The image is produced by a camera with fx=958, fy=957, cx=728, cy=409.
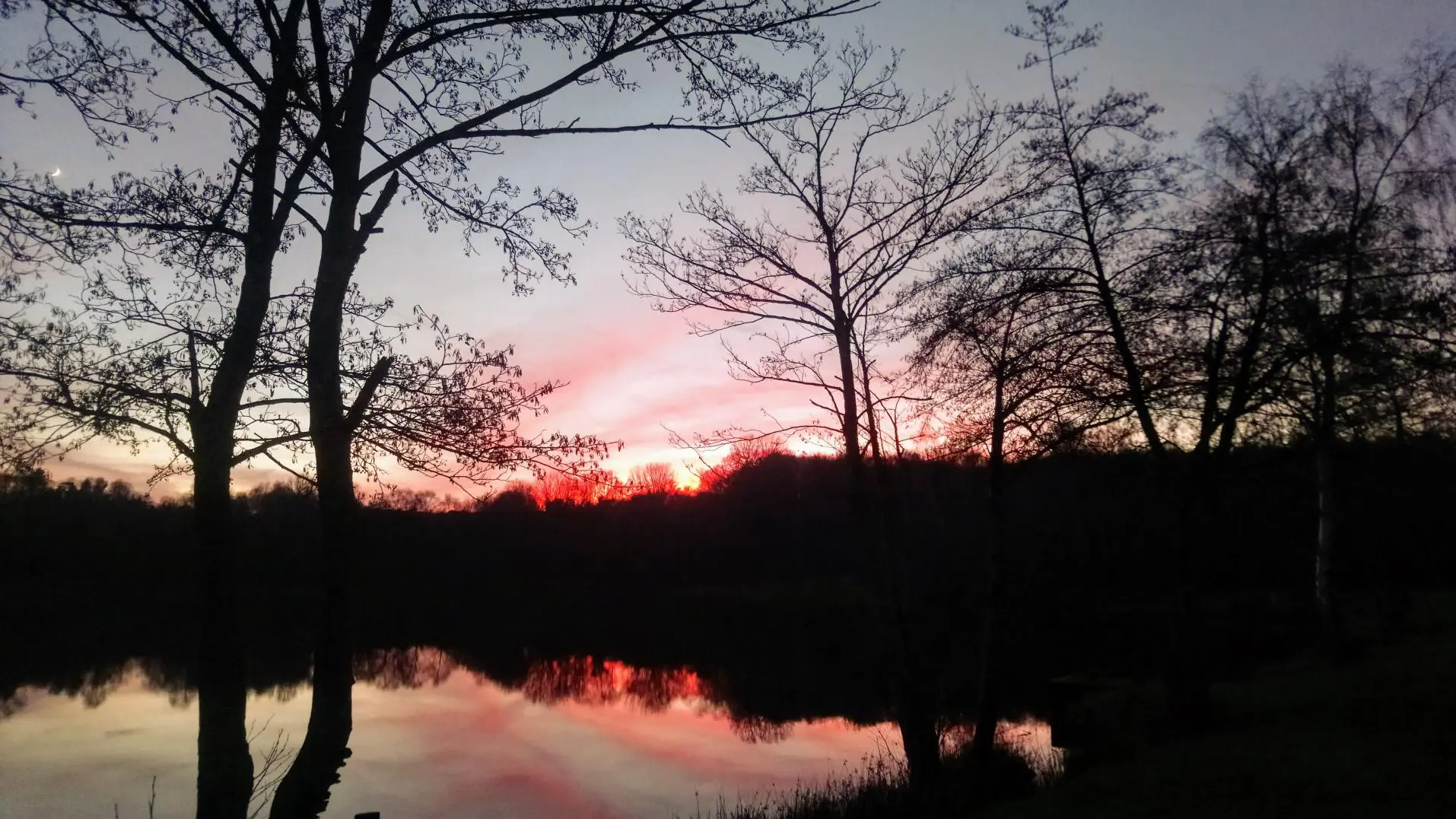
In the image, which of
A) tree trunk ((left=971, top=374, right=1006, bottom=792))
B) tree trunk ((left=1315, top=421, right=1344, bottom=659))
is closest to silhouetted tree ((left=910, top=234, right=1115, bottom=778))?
tree trunk ((left=971, top=374, right=1006, bottom=792))

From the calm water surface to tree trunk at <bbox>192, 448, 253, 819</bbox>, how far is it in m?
7.77

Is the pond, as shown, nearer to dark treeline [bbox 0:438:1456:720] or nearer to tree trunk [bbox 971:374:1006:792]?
dark treeline [bbox 0:438:1456:720]

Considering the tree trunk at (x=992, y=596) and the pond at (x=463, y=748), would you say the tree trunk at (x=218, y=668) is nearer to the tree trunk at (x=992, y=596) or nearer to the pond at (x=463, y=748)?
the pond at (x=463, y=748)

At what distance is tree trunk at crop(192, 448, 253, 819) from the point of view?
226 inches

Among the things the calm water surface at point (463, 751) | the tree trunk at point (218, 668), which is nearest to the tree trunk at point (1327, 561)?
the calm water surface at point (463, 751)

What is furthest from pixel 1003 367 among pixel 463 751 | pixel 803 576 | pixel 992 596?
pixel 803 576

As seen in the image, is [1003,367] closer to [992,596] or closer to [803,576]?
[992,596]

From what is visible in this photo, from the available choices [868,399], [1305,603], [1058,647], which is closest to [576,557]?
[1058,647]

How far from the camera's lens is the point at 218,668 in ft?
18.8

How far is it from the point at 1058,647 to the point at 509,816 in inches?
804

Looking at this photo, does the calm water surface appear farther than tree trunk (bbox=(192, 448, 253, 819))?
Yes

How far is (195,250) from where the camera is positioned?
21.6ft

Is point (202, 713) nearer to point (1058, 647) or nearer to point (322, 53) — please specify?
point (322, 53)

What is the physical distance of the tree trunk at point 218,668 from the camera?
5.73 metres
